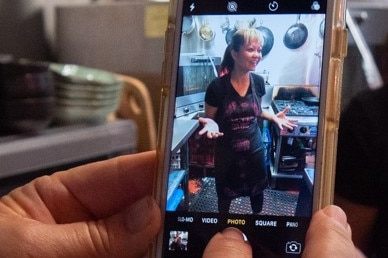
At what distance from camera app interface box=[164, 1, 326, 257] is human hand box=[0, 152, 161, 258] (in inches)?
1.0

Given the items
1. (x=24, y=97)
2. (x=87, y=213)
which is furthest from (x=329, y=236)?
(x=24, y=97)

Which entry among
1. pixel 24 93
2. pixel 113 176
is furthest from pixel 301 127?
pixel 24 93

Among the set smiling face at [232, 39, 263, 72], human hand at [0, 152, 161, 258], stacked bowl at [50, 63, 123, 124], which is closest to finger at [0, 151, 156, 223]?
human hand at [0, 152, 161, 258]

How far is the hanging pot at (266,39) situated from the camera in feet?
1.41

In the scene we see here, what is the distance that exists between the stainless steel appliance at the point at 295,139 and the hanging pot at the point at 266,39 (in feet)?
0.10

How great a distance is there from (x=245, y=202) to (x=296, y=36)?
11 cm

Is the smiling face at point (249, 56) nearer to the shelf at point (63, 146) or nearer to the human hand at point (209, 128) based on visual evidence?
the human hand at point (209, 128)

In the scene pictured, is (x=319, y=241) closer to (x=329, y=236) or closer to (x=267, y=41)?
(x=329, y=236)

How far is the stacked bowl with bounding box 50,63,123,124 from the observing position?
0.84 metres

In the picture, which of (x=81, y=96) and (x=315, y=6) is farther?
(x=81, y=96)

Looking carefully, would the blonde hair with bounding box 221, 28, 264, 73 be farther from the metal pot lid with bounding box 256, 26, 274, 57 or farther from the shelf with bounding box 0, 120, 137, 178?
the shelf with bounding box 0, 120, 137, 178

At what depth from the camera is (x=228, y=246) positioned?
41 cm

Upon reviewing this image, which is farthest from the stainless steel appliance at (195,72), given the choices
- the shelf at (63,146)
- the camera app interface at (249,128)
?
the shelf at (63,146)

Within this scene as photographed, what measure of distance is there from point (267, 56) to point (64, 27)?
0.76m
